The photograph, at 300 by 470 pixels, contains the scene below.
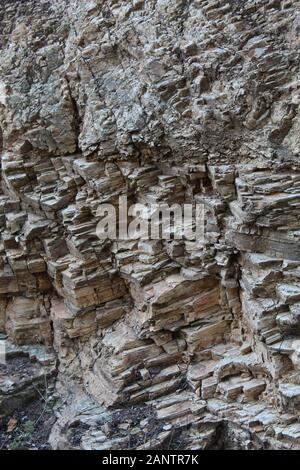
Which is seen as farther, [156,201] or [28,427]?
[28,427]

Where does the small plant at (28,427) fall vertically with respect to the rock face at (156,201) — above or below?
below

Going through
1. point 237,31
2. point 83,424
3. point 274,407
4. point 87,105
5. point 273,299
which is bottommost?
point 83,424

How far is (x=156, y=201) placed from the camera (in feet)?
28.7

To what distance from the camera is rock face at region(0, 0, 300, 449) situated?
773 centimetres

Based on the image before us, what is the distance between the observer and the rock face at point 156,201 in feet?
25.4

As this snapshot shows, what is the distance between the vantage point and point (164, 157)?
8.77 m

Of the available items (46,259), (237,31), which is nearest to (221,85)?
(237,31)

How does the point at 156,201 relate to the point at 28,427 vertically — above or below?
above

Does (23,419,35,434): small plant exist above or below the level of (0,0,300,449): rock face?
below

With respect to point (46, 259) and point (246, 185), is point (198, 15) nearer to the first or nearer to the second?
point (246, 185)

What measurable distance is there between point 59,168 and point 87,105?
3.82 feet

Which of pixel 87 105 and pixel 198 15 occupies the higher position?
pixel 198 15

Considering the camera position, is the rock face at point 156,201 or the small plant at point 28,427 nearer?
the rock face at point 156,201

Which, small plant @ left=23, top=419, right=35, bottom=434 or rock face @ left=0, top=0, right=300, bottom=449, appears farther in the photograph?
small plant @ left=23, top=419, right=35, bottom=434
